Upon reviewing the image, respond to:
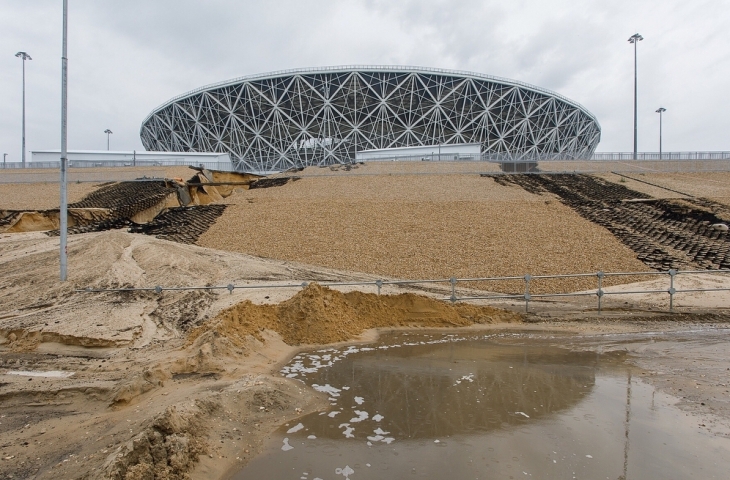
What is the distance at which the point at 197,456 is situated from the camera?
13.1 feet

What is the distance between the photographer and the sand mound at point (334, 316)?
25.9ft

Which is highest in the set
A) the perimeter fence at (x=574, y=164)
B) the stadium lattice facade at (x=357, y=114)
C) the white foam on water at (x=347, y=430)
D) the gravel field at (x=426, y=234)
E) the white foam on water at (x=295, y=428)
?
the stadium lattice facade at (x=357, y=114)

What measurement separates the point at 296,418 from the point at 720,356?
21.4ft

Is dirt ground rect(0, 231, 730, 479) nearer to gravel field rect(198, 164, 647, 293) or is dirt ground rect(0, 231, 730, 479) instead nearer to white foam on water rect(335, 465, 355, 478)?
white foam on water rect(335, 465, 355, 478)

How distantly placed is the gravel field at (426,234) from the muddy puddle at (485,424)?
5822mm

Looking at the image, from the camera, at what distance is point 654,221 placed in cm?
1812

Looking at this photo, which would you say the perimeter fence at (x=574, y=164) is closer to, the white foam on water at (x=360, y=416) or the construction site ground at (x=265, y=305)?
the construction site ground at (x=265, y=305)

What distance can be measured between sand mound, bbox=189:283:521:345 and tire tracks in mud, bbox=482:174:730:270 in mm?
7447

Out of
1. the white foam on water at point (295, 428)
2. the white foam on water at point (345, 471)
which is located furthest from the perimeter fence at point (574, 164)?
the white foam on water at point (345, 471)

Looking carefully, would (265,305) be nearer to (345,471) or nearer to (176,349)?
(176,349)

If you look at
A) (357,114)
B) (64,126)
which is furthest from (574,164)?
(64,126)

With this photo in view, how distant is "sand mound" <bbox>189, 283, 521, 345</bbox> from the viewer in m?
7.89

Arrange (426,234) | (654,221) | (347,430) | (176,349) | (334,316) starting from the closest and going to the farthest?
(347,430) < (176,349) < (334,316) < (426,234) < (654,221)

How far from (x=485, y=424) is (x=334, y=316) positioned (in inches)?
166
